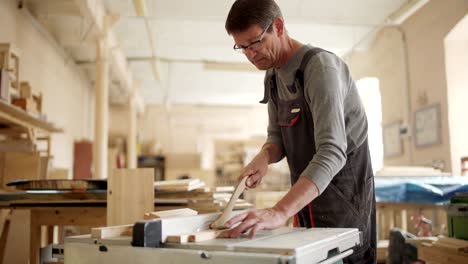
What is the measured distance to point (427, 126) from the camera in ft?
20.2

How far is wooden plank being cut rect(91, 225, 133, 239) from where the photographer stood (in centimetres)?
115

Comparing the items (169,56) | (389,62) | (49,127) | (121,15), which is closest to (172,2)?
(121,15)

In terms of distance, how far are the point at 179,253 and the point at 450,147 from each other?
5345 millimetres

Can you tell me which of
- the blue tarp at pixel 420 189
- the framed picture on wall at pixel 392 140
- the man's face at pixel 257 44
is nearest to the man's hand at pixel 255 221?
the man's face at pixel 257 44

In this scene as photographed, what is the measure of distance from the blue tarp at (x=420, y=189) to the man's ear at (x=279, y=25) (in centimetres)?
267

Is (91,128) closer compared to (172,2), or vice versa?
(172,2)

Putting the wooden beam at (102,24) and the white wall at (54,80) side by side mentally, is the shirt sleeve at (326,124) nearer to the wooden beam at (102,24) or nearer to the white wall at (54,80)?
the wooden beam at (102,24)

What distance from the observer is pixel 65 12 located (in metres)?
5.98

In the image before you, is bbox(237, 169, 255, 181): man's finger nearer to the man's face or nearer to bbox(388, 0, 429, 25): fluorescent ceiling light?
the man's face

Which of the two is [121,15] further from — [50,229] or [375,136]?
[375,136]

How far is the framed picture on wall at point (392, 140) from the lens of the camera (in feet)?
23.0

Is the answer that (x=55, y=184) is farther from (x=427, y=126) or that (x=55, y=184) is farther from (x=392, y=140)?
(x=392, y=140)

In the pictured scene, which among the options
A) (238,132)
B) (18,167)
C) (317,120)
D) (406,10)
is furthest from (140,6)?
(238,132)

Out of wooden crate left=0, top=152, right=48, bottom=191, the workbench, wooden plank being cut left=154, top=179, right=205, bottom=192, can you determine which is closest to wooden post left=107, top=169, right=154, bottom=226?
the workbench
